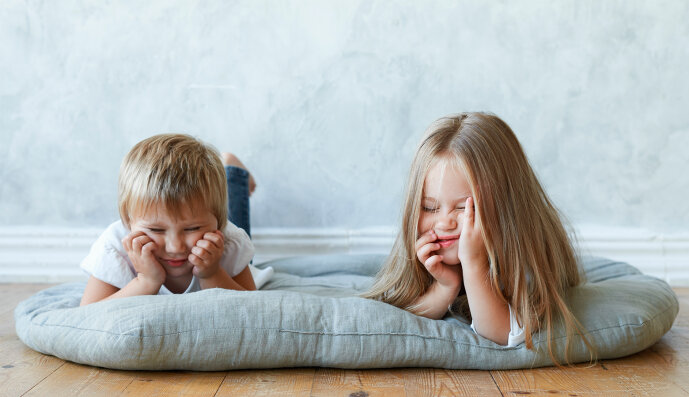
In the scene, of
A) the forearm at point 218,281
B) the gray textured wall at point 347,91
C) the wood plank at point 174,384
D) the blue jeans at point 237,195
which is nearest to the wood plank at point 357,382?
the wood plank at point 174,384

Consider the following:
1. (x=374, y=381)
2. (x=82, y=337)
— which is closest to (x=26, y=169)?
(x=82, y=337)

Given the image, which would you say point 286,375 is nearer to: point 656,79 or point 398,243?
point 398,243

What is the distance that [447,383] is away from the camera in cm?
118

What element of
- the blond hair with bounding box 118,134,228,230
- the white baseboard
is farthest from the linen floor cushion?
the white baseboard

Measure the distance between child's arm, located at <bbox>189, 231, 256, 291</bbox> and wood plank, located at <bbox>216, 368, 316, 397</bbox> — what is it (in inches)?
12.3

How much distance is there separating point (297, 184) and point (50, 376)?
1236mm

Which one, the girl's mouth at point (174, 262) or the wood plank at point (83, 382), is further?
the girl's mouth at point (174, 262)

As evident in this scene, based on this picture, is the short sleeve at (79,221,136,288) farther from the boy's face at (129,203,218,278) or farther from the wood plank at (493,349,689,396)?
the wood plank at (493,349,689,396)

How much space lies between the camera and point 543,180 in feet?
7.57

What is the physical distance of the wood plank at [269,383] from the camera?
3.71ft

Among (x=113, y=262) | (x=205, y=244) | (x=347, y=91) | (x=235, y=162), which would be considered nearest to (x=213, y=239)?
(x=205, y=244)

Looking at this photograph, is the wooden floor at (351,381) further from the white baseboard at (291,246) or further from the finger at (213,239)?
the white baseboard at (291,246)

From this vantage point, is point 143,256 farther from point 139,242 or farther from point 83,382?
point 83,382

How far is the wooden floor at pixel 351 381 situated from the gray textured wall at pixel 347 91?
112cm
